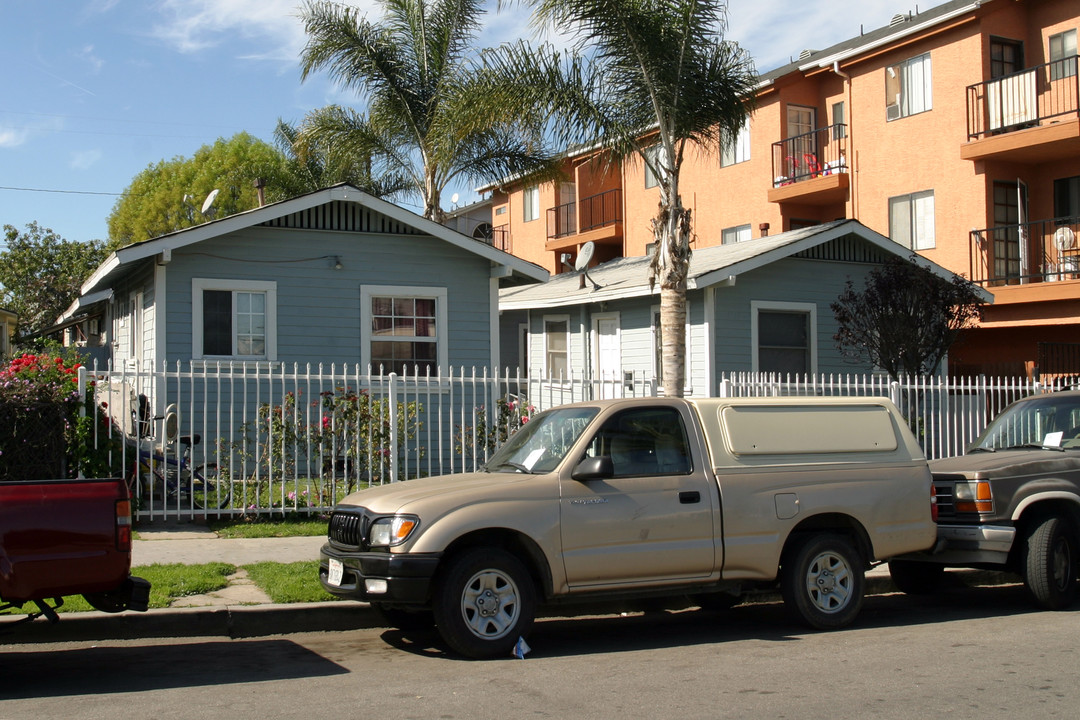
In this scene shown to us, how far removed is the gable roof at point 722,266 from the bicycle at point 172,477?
843 cm

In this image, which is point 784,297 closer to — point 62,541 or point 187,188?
point 62,541

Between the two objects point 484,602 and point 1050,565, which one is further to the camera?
point 1050,565

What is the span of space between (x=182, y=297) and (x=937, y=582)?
1062 cm

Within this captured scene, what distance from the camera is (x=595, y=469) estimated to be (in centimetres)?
721

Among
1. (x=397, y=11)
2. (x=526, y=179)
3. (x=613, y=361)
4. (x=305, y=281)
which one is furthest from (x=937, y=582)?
(x=397, y=11)

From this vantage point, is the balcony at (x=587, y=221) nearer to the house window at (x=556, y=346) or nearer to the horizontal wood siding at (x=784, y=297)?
the house window at (x=556, y=346)

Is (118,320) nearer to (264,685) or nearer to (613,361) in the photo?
(613,361)

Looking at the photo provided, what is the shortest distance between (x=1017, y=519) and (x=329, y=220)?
10.8 metres

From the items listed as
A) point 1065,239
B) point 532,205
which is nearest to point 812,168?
point 1065,239

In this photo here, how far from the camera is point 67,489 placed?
6.06 metres

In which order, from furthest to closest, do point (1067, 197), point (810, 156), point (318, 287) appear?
1. point (810, 156)
2. point (1067, 197)
3. point (318, 287)

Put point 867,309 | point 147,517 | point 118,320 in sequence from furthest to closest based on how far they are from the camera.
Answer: point 118,320, point 867,309, point 147,517

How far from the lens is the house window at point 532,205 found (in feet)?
117

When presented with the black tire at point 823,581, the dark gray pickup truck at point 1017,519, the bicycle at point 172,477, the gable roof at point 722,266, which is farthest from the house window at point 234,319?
the dark gray pickup truck at point 1017,519
